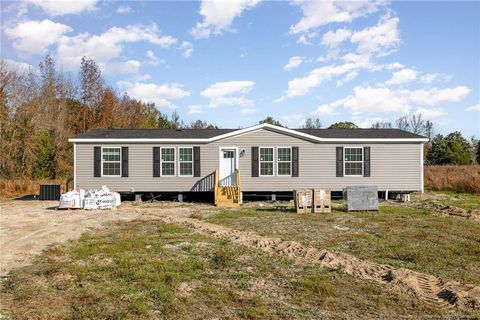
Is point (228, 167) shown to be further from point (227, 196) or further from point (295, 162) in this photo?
point (295, 162)

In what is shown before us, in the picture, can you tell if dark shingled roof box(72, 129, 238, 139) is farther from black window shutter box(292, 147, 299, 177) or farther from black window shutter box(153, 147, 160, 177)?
black window shutter box(292, 147, 299, 177)

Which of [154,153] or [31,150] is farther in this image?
[31,150]

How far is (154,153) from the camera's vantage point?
17.1m

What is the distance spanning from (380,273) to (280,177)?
11.0 m

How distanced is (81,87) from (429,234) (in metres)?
32.9

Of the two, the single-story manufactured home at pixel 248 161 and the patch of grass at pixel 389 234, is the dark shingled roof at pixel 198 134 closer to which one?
the single-story manufactured home at pixel 248 161

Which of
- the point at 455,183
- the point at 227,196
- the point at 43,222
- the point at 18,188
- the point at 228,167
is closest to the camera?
the point at 43,222

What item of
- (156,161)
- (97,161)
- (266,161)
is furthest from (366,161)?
(97,161)

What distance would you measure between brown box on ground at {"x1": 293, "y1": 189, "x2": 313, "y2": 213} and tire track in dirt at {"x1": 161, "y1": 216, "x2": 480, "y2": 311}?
14.9ft

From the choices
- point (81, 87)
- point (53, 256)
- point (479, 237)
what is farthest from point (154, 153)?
point (81, 87)

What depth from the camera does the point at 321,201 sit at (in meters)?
13.9

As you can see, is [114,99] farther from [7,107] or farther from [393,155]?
[393,155]

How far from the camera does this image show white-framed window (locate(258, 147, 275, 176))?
56.8ft

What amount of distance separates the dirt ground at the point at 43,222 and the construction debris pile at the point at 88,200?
1.46 ft
